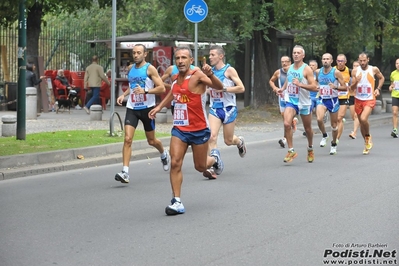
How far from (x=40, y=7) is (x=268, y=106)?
24.8 ft

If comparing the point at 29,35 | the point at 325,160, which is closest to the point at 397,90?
the point at 325,160

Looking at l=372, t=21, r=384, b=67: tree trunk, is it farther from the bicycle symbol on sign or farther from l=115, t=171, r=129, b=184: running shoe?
l=115, t=171, r=129, b=184: running shoe

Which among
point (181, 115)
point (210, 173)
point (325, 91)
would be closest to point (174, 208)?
point (181, 115)

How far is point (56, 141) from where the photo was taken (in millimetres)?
16188

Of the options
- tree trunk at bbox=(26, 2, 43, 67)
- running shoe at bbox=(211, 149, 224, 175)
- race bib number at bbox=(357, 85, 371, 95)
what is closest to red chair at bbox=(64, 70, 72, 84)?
tree trunk at bbox=(26, 2, 43, 67)

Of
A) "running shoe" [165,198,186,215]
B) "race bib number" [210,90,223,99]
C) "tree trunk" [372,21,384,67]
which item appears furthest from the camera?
"tree trunk" [372,21,384,67]

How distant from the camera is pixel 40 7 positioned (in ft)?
85.1

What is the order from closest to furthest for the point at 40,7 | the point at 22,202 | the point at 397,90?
the point at 22,202 → the point at 397,90 → the point at 40,7

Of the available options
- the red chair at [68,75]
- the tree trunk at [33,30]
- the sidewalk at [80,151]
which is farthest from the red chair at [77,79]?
the sidewalk at [80,151]

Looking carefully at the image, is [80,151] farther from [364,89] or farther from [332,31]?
[332,31]

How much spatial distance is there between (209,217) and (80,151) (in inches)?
236

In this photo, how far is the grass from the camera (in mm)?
14703

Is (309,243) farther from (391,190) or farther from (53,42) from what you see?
(53,42)

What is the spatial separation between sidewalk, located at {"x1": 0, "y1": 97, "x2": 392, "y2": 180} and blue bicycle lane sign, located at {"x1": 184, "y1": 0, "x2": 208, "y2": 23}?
275 centimetres
